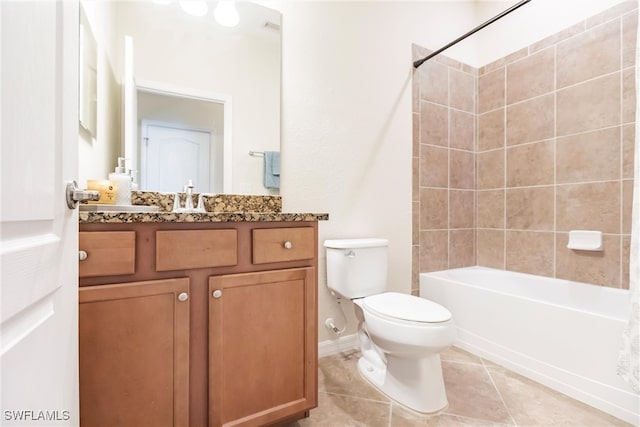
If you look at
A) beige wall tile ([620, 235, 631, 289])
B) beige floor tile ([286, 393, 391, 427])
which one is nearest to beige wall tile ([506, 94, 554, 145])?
beige wall tile ([620, 235, 631, 289])

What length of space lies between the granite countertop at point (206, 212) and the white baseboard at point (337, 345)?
0.91m

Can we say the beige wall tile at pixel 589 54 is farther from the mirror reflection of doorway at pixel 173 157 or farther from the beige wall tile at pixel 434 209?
the mirror reflection of doorway at pixel 173 157

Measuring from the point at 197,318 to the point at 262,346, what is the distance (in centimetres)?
25

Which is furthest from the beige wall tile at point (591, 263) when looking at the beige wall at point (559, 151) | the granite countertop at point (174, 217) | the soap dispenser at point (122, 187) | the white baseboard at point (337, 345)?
the soap dispenser at point (122, 187)

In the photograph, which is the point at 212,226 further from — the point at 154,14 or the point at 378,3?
the point at 378,3

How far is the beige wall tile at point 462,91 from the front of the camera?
2.36m

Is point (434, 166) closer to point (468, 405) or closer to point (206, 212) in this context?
point (468, 405)

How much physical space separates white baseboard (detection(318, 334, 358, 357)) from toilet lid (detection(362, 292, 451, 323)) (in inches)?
20.6

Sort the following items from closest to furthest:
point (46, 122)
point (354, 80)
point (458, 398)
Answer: point (46, 122) → point (458, 398) → point (354, 80)

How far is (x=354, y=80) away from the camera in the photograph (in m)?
1.96

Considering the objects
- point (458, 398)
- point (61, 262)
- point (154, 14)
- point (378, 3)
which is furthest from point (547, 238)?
point (154, 14)

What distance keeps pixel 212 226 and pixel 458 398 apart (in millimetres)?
1421

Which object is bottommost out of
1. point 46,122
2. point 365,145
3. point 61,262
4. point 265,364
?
point 265,364

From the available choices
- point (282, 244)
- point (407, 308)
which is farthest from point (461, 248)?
point (282, 244)
